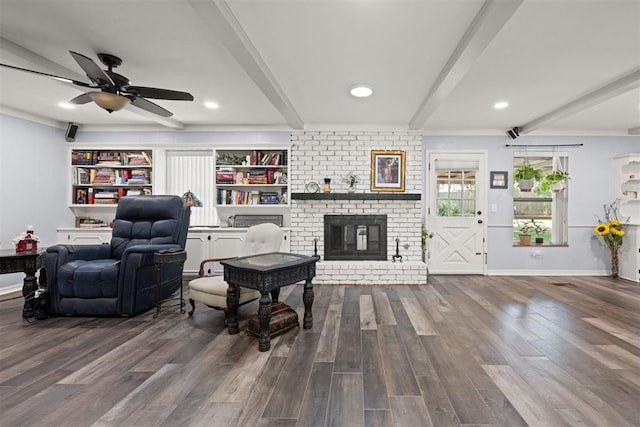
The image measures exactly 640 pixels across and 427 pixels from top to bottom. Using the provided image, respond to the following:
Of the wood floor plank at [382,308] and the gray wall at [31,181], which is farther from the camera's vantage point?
the gray wall at [31,181]

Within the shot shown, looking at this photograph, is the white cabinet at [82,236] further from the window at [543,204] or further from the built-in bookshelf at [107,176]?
the window at [543,204]

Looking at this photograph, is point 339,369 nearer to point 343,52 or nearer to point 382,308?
point 382,308

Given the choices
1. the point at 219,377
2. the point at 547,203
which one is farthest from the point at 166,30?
the point at 547,203

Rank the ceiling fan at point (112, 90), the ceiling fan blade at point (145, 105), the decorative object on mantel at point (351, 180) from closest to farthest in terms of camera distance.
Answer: the ceiling fan at point (112, 90), the ceiling fan blade at point (145, 105), the decorative object on mantel at point (351, 180)

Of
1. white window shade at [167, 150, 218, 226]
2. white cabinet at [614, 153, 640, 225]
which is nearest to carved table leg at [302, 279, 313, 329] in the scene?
white window shade at [167, 150, 218, 226]

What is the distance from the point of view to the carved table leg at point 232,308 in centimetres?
280

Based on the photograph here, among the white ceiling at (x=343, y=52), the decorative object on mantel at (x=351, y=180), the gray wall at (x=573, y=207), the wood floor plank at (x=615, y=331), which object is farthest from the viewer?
the gray wall at (x=573, y=207)

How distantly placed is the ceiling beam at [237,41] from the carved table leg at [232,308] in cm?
194

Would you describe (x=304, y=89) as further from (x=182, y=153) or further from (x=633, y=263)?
(x=633, y=263)

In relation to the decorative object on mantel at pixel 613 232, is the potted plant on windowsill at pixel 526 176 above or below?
above

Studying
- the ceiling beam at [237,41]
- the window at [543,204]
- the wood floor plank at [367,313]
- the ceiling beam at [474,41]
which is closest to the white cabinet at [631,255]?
the window at [543,204]

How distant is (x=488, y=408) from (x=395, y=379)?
1.76ft

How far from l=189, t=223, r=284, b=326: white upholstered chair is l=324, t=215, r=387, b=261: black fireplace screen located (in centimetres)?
176

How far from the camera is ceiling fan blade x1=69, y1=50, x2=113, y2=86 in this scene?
2106mm
